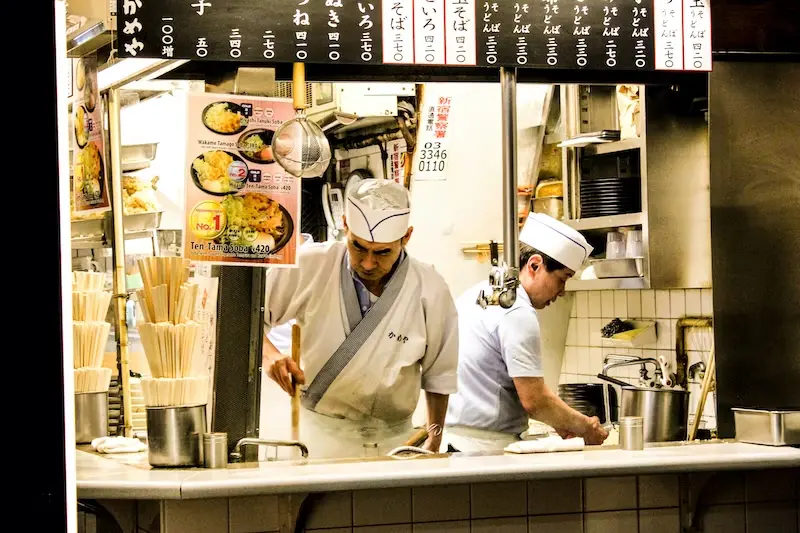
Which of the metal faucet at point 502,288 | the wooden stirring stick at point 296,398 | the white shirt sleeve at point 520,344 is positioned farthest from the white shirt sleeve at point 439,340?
the metal faucet at point 502,288

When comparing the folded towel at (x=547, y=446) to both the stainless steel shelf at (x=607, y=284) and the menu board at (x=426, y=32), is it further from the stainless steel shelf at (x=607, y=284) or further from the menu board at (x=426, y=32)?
the stainless steel shelf at (x=607, y=284)

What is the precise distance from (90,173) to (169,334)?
0.89 metres

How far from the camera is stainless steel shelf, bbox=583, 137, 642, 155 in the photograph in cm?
532

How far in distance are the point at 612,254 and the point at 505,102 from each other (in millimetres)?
2035

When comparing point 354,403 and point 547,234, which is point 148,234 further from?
point 547,234

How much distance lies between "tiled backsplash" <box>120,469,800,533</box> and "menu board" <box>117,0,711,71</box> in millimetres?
1517

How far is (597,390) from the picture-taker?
222 inches

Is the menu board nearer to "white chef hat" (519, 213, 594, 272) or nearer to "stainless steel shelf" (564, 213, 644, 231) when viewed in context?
"white chef hat" (519, 213, 594, 272)

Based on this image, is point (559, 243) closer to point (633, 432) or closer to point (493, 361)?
point (493, 361)

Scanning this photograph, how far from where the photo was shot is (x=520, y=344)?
4.62m

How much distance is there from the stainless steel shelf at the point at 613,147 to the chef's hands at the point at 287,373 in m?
2.25

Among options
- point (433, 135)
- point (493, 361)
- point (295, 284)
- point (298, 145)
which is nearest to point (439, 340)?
point (493, 361)

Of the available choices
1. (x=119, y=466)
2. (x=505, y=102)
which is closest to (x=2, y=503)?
(x=119, y=466)

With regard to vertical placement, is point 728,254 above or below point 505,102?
below
